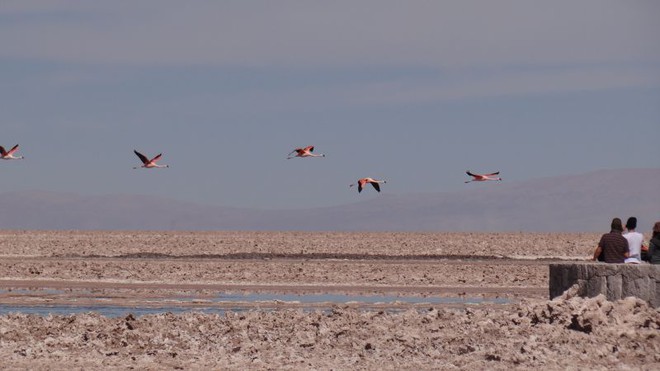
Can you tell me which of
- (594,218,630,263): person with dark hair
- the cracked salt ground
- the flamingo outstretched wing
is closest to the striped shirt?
(594,218,630,263): person with dark hair

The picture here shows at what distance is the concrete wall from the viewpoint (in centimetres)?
2077

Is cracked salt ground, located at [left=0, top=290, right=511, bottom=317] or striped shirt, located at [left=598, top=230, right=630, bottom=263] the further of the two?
cracked salt ground, located at [left=0, top=290, right=511, bottom=317]

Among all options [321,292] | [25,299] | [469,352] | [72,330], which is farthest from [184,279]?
[469,352]

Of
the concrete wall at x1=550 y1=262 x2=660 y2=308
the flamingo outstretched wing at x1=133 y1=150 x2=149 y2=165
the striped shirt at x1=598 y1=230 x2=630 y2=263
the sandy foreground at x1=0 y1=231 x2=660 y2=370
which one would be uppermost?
the flamingo outstretched wing at x1=133 y1=150 x2=149 y2=165

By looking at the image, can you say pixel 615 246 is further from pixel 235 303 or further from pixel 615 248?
pixel 235 303

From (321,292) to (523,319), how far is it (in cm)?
1243

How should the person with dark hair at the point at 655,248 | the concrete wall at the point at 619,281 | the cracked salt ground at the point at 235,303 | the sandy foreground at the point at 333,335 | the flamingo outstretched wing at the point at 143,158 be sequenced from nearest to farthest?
the sandy foreground at the point at 333,335
the concrete wall at the point at 619,281
the person with dark hair at the point at 655,248
the cracked salt ground at the point at 235,303
the flamingo outstretched wing at the point at 143,158

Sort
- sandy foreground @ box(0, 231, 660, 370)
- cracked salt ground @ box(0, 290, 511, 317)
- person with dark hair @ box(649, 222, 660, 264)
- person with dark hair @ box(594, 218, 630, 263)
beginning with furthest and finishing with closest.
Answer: cracked salt ground @ box(0, 290, 511, 317) < person with dark hair @ box(649, 222, 660, 264) < person with dark hair @ box(594, 218, 630, 263) < sandy foreground @ box(0, 231, 660, 370)

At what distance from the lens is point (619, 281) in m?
20.9

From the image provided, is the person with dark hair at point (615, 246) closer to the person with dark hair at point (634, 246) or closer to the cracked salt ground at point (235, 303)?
the person with dark hair at point (634, 246)

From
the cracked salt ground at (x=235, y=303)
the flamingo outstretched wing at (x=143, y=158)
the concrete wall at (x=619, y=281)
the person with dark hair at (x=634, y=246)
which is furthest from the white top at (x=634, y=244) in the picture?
the flamingo outstretched wing at (x=143, y=158)

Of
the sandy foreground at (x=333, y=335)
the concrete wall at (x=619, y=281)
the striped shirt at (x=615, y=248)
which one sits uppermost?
the striped shirt at (x=615, y=248)

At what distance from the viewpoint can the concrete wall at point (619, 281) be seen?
20766 millimetres

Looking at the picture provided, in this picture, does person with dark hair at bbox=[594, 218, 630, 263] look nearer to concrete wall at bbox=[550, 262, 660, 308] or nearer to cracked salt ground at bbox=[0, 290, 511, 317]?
concrete wall at bbox=[550, 262, 660, 308]
